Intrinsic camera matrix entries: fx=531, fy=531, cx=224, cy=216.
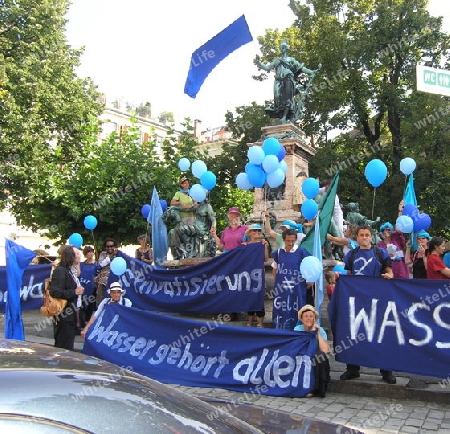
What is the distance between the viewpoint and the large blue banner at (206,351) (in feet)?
19.6

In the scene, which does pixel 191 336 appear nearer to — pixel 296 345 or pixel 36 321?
pixel 296 345

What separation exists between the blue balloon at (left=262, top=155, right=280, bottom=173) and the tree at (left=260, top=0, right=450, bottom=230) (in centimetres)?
1475

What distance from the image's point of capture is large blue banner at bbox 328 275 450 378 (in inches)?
220

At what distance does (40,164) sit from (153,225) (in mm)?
11643

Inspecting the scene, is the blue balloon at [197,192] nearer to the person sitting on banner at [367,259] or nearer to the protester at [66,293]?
the protester at [66,293]

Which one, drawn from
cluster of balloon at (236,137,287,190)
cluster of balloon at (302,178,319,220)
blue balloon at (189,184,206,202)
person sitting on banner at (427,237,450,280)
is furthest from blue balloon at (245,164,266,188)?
person sitting on banner at (427,237,450,280)

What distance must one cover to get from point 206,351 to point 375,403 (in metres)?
2.05

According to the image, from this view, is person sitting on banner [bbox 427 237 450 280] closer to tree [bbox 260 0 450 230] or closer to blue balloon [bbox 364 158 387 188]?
blue balloon [bbox 364 158 387 188]

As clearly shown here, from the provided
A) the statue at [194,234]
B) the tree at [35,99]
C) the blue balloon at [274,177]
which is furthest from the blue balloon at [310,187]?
the tree at [35,99]

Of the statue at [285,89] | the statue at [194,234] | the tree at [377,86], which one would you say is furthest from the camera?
the tree at [377,86]

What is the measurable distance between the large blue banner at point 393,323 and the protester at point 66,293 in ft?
10.7

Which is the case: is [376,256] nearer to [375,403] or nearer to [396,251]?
[375,403]

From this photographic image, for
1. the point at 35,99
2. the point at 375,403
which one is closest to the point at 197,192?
the point at 375,403

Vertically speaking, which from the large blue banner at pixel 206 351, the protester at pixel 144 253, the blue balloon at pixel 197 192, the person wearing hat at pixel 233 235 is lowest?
the large blue banner at pixel 206 351
